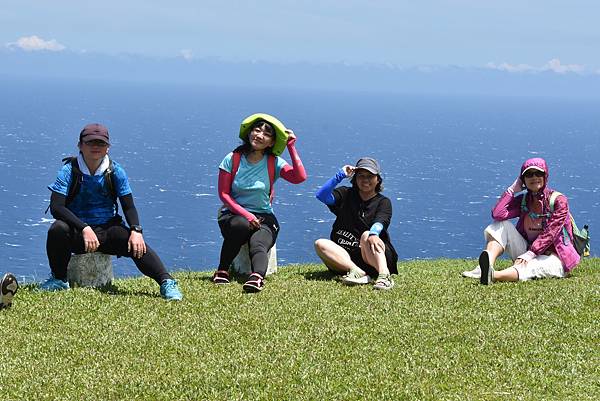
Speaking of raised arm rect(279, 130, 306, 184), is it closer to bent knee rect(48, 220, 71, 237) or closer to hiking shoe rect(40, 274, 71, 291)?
bent knee rect(48, 220, 71, 237)

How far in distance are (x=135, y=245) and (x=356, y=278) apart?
3.52 meters

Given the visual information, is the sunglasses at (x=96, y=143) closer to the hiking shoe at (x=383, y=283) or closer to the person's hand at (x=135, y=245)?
the person's hand at (x=135, y=245)

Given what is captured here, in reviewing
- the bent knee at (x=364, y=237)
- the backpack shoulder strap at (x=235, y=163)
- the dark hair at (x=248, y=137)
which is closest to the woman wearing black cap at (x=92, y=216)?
the backpack shoulder strap at (x=235, y=163)

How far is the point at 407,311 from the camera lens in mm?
11758

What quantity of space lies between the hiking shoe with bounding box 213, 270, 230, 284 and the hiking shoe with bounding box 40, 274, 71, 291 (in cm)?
231

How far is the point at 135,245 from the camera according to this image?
1277cm

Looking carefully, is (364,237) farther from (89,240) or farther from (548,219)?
(89,240)

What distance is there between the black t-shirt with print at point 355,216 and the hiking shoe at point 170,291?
10.1 ft

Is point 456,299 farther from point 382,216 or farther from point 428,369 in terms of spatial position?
point 428,369

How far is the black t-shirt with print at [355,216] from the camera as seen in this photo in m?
14.4

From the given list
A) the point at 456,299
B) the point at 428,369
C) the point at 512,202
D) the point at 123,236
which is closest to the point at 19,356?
the point at 123,236

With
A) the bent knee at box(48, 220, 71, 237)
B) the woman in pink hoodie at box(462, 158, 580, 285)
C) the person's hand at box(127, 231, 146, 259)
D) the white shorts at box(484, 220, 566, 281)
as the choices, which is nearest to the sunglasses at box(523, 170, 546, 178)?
the woman in pink hoodie at box(462, 158, 580, 285)

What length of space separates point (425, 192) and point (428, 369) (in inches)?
6184

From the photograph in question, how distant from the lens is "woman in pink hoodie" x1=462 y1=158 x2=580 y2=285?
1438cm
